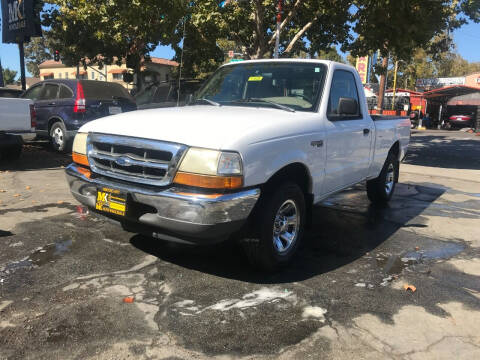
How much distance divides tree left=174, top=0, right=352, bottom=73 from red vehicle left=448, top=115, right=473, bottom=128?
1831cm

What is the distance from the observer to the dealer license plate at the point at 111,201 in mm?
3365

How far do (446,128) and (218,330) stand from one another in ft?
112

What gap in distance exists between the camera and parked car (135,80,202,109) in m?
10.8

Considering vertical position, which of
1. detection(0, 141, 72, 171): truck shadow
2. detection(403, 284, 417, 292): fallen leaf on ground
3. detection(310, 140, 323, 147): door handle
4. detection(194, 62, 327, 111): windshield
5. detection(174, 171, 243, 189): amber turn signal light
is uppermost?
detection(194, 62, 327, 111): windshield

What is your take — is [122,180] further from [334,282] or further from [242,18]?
[242,18]

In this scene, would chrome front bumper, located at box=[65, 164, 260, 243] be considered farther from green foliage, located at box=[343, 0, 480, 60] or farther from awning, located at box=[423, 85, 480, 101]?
awning, located at box=[423, 85, 480, 101]

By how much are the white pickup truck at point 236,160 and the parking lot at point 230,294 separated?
455 millimetres

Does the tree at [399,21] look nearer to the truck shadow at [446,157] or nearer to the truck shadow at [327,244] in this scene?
Result: the truck shadow at [446,157]

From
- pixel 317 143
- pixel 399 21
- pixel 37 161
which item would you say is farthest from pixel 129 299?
pixel 399 21

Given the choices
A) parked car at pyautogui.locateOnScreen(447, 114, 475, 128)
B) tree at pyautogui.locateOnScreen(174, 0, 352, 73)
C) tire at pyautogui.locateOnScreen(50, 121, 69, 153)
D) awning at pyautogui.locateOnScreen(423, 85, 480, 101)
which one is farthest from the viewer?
awning at pyautogui.locateOnScreen(423, 85, 480, 101)

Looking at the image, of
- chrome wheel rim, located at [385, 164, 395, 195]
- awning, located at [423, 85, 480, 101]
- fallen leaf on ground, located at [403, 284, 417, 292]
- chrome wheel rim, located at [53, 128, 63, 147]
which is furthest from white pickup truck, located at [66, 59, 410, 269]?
awning, located at [423, 85, 480, 101]

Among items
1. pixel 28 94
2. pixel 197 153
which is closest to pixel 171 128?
pixel 197 153

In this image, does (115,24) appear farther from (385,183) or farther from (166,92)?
(385,183)

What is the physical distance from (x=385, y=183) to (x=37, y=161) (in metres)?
7.14
